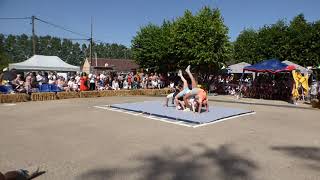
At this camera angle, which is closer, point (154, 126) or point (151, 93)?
point (154, 126)

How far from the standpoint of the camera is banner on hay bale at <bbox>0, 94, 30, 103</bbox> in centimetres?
1745

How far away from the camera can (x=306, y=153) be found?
297 inches

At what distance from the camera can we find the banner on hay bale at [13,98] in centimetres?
1745

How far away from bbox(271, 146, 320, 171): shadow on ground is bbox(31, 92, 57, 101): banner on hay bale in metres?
14.3

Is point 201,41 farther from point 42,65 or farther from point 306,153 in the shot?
point 306,153

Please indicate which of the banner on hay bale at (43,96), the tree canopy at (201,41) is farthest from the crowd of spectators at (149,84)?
the tree canopy at (201,41)

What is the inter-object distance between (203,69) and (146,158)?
21.2 metres

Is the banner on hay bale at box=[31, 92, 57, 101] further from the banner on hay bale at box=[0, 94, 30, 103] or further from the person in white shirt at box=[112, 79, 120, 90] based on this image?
the person in white shirt at box=[112, 79, 120, 90]

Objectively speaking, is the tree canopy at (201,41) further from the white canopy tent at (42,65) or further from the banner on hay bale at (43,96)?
the banner on hay bale at (43,96)

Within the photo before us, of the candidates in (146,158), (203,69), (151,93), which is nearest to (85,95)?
(151,93)

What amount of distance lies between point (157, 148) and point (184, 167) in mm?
1570

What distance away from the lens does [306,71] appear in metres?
24.8

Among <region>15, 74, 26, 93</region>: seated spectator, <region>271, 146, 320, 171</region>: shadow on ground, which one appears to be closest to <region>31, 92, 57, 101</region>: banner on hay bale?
<region>15, 74, 26, 93</region>: seated spectator

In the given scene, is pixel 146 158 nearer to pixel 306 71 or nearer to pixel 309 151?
pixel 309 151
